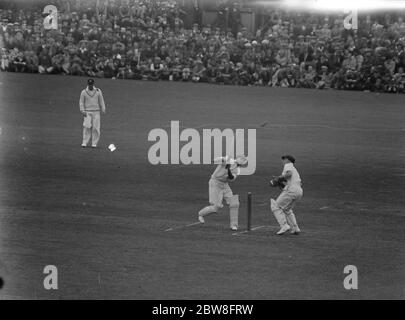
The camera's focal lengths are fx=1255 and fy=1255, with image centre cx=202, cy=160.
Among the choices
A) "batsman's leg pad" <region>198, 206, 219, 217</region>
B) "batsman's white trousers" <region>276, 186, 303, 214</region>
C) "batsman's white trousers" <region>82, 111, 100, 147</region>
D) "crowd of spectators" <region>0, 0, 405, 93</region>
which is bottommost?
"batsman's leg pad" <region>198, 206, 219, 217</region>

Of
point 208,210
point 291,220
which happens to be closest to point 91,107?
point 208,210

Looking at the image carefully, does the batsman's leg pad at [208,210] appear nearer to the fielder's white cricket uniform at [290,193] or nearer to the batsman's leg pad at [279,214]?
the batsman's leg pad at [279,214]

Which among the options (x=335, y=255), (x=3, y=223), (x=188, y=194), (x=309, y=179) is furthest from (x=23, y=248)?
(x=309, y=179)

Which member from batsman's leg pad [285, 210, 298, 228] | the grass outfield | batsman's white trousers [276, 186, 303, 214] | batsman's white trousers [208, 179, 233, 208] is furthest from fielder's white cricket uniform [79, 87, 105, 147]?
batsman's white trousers [276, 186, 303, 214]

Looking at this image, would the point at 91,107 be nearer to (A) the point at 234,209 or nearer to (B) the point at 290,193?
(A) the point at 234,209

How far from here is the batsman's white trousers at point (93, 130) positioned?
34.0 metres

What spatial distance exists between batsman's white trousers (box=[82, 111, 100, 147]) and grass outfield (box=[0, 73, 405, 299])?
0.44m

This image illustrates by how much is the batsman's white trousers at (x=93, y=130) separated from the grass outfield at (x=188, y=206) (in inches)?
17.4

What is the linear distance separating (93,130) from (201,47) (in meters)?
18.8

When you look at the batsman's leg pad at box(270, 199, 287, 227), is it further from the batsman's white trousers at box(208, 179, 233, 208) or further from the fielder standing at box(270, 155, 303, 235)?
the batsman's white trousers at box(208, 179, 233, 208)

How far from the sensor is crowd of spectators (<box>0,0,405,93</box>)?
50.6 m

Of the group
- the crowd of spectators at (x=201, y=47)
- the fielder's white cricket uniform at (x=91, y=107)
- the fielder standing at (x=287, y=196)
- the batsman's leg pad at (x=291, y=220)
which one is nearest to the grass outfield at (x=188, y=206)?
the batsman's leg pad at (x=291, y=220)

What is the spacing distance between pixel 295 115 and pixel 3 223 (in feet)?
70.3

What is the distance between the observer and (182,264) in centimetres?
2028
